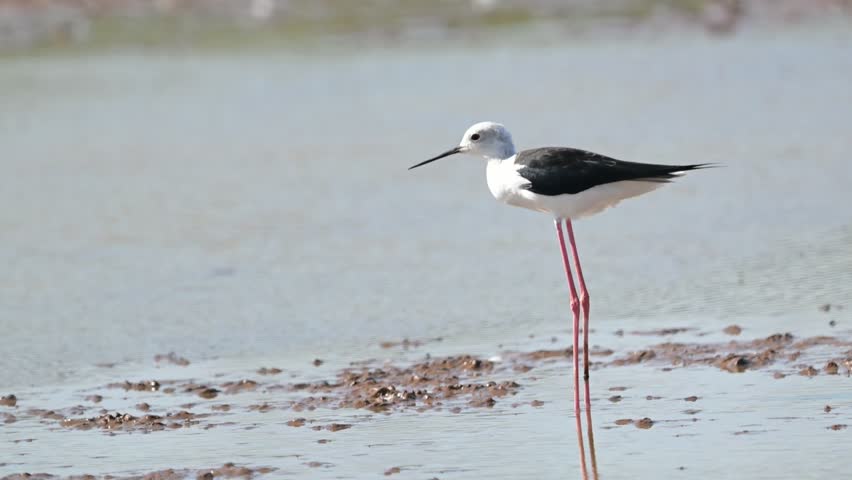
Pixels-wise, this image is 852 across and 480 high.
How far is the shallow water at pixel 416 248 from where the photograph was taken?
6.18 m

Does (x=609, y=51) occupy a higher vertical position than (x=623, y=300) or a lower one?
higher

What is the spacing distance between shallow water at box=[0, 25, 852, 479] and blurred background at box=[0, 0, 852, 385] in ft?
0.16

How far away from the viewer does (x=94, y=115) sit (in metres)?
18.8

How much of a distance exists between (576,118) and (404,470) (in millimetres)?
10963

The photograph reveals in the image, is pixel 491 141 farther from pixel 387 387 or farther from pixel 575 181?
pixel 387 387

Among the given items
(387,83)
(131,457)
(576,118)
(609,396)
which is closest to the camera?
(131,457)

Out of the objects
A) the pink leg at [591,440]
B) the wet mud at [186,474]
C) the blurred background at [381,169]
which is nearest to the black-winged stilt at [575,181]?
the pink leg at [591,440]

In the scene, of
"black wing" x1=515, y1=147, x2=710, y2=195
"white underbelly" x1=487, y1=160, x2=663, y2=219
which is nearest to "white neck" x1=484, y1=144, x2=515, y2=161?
"white underbelly" x1=487, y1=160, x2=663, y2=219

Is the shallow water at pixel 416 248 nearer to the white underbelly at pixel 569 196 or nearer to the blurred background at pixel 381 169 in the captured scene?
the blurred background at pixel 381 169

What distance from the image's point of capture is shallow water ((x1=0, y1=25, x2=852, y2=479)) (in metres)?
6.18

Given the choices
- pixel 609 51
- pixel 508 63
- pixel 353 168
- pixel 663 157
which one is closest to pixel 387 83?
pixel 508 63

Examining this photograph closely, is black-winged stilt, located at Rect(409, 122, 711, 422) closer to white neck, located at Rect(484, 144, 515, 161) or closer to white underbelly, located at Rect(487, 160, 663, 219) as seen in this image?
white underbelly, located at Rect(487, 160, 663, 219)

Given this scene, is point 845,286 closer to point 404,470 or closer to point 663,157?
point 404,470

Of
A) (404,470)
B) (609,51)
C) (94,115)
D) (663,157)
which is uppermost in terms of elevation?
(609,51)
